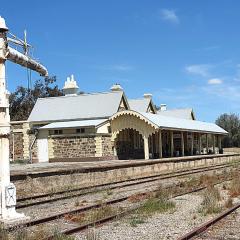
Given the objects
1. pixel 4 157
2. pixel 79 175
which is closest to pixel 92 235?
pixel 4 157

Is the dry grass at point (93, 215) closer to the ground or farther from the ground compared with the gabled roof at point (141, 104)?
closer to the ground

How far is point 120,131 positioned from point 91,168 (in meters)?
15.5

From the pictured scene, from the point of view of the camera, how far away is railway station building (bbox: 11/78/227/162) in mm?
34312

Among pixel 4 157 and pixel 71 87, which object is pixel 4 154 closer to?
pixel 4 157

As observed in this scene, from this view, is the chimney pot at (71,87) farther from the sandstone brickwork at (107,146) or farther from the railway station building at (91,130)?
the sandstone brickwork at (107,146)

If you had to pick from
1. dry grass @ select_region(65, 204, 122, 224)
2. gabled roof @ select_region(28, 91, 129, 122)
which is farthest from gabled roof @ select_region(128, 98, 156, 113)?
dry grass @ select_region(65, 204, 122, 224)

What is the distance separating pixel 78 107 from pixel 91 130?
5.60 metres

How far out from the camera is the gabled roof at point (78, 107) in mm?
37787

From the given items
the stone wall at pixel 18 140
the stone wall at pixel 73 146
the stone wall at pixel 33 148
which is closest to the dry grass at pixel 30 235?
the stone wall at pixel 73 146

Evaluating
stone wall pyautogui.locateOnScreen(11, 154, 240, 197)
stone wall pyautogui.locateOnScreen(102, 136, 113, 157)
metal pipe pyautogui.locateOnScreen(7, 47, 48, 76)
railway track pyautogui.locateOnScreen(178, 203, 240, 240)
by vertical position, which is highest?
metal pipe pyautogui.locateOnScreen(7, 47, 48, 76)

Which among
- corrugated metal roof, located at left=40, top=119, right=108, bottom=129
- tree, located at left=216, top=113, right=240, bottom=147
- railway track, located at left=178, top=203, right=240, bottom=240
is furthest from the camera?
tree, located at left=216, top=113, right=240, bottom=147

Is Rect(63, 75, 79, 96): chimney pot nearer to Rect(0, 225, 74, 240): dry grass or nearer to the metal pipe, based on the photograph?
the metal pipe

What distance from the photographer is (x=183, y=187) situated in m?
17.8

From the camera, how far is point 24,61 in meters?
12.1
